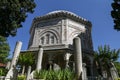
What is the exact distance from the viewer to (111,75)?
61.7 ft

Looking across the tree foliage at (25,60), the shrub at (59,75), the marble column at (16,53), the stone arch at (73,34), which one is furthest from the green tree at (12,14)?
the stone arch at (73,34)

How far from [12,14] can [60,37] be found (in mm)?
12327

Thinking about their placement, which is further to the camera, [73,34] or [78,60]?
[73,34]

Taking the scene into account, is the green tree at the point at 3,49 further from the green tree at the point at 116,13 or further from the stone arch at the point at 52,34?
the green tree at the point at 116,13

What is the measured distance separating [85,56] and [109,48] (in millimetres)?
5589

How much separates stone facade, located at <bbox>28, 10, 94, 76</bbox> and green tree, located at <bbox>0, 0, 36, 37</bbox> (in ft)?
31.1

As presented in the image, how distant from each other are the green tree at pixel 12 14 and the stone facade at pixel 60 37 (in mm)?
9464

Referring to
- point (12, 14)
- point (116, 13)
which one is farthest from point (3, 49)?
point (116, 13)

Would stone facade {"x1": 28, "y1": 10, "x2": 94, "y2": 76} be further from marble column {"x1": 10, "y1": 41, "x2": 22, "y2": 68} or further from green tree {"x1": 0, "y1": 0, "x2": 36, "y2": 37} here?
marble column {"x1": 10, "y1": 41, "x2": 22, "y2": 68}

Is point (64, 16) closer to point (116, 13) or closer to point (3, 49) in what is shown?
point (116, 13)

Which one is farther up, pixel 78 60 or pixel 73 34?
pixel 73 34

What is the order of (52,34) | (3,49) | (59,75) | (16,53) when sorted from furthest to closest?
1. (3,49)
2. (52,34)
3. (16,53)
4. (59,75)

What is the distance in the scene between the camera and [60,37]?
2852cm

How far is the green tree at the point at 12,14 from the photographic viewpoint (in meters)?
17.1
